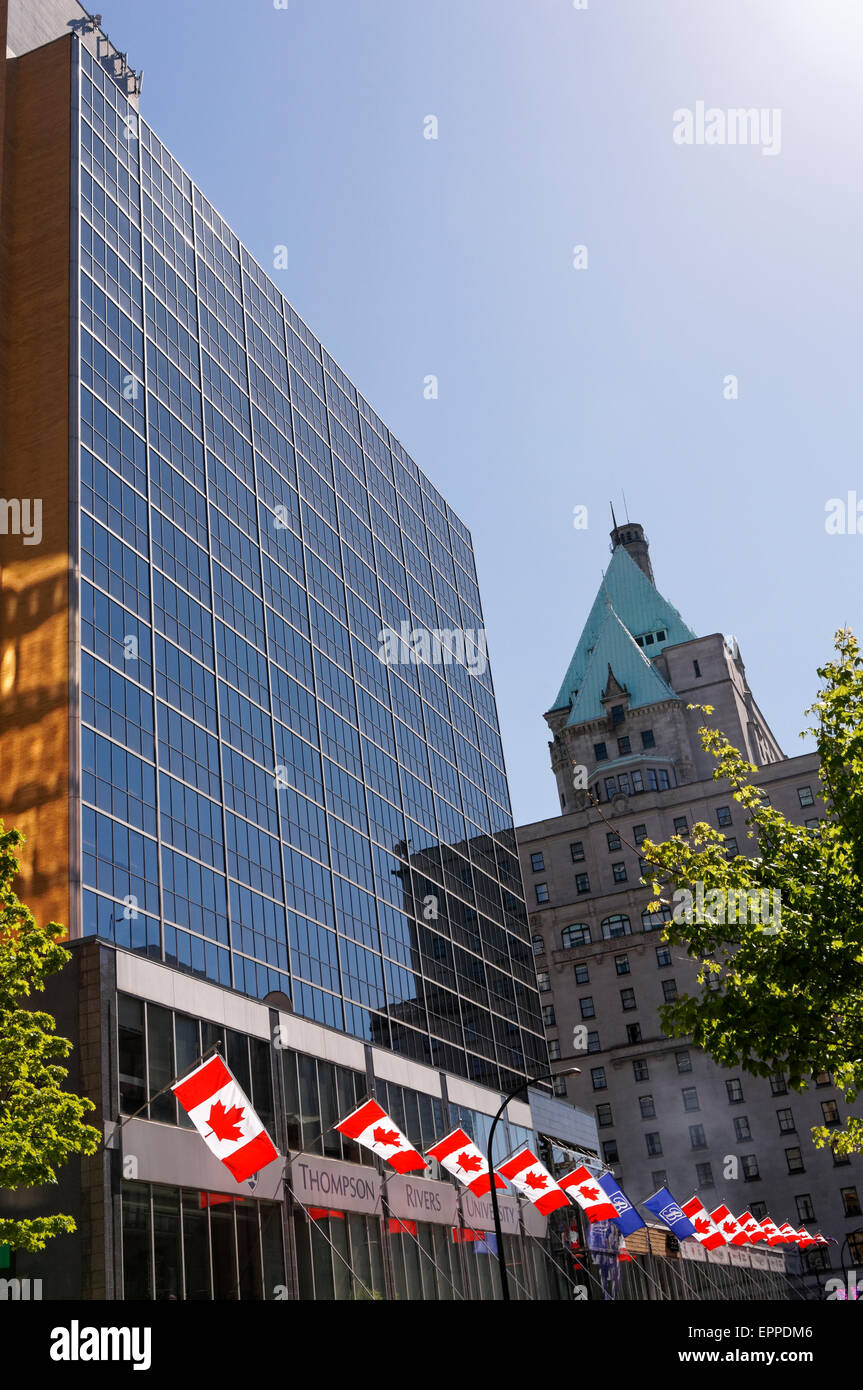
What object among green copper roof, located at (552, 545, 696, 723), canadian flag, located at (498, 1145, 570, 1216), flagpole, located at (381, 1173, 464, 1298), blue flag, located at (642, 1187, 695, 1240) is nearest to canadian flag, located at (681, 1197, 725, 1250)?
blue flag, located at (642, 1187, 695, 1240)

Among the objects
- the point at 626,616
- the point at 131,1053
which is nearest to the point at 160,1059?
the point at 131,1053

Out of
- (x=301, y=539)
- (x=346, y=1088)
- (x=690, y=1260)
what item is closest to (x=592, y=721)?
(x=690, y=1260)

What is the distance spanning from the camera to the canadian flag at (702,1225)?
185ft

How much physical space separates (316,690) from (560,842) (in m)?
79.4

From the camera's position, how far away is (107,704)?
4006 centimetres

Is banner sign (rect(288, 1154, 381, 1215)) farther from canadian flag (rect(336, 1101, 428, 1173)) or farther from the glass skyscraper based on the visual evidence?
canadian flag (rect(336, 1101, 428, 1173))

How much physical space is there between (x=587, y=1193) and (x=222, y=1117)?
66.1 feet

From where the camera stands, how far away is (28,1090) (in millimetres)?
26344

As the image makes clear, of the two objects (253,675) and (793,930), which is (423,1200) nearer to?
(253,675)

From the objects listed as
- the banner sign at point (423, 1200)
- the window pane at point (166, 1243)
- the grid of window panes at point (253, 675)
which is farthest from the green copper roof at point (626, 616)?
the window pane at point (166, 1243)

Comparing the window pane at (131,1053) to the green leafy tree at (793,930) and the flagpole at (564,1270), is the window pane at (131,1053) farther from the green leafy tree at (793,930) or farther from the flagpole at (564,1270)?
the flagpole at (564,1270)

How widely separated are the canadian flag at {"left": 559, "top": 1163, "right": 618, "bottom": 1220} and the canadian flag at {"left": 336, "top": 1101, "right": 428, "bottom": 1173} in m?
8.84

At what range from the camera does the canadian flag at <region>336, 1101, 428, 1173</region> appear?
36375 millimetres

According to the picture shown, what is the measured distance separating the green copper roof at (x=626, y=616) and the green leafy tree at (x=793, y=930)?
116m
